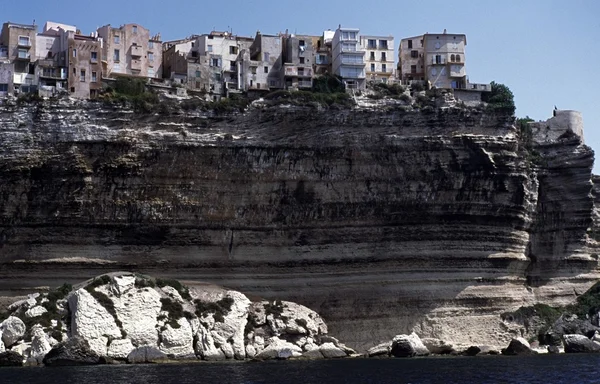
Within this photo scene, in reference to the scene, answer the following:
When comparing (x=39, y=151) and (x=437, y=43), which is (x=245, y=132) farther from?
(x=437, y=43)

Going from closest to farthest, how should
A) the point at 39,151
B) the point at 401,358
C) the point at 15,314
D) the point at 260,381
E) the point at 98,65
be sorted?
the point at 260,381 < the point at 15,314 < the point at 401,358 < the point at 39,151 < the point at 98,65

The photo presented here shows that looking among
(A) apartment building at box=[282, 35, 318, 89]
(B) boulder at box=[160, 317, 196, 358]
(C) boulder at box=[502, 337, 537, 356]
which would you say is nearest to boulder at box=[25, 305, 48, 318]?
(B) boulder at box=[160, 317, 196, 358]

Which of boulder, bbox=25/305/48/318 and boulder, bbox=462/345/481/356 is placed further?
boulder, bbox=462/345/481/356

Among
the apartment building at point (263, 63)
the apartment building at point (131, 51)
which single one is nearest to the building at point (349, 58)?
the apartment building at point (263, 63)

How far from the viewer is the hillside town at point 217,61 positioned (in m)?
56.5

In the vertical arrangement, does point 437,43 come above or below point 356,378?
above

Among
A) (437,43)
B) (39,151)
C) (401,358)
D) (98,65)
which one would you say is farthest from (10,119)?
(437,43)

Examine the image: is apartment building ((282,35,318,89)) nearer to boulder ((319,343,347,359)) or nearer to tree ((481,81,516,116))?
tree ((481,81,516,116))

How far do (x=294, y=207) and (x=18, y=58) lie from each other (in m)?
17.0

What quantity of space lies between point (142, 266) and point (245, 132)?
8401mm

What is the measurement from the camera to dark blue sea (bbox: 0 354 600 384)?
36250 mm

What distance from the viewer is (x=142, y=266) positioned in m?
52.5

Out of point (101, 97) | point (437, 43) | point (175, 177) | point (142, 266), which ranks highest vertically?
point (437, 43)

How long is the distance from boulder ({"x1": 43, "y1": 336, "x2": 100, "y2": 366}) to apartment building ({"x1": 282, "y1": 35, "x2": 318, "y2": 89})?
22.5m
